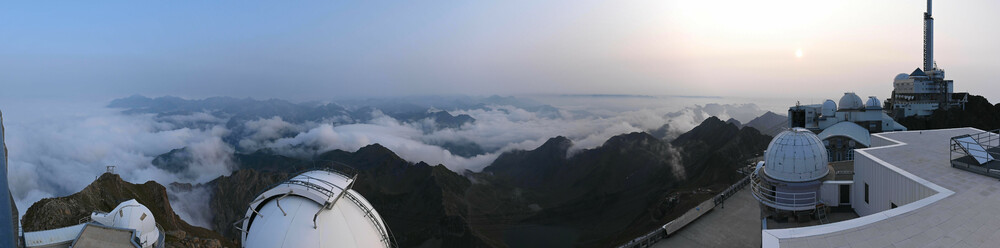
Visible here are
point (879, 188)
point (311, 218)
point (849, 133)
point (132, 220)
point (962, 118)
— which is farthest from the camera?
point (962, 118)

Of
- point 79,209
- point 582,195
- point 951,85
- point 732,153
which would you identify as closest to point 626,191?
point 582,195

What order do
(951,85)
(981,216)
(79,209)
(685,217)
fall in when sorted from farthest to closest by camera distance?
(951,85)
(79,209)
(685,217)
(981,216)

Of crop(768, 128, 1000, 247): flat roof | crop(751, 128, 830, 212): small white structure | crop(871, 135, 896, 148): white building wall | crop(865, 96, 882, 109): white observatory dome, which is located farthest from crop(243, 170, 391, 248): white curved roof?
crop(865, 96, 882, 109): white observatory dome

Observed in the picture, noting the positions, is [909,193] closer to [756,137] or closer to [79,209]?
[79,209]

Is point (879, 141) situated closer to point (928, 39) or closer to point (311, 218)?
point (311, 218)

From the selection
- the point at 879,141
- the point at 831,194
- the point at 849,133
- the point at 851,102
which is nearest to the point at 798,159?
the point at 831,194

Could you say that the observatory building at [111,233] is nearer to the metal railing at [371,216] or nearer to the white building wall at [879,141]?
the metal railing at [371,216]
